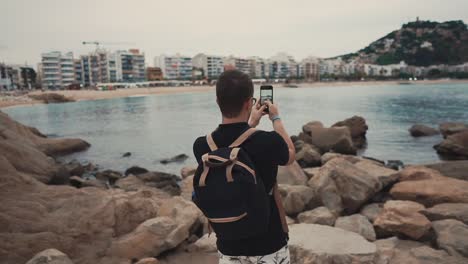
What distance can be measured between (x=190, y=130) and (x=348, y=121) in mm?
10972

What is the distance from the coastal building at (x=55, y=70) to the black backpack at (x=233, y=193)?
110054mm

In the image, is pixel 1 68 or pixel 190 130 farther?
pixel 1 68

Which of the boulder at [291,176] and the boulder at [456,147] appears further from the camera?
the boulder at [456,147]

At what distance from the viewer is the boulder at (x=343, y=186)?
6.66 m

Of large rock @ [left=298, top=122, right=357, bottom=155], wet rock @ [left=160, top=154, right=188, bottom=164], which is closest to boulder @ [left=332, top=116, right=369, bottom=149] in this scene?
large rock @ [left=298, top=122, right=357, bottom=155]

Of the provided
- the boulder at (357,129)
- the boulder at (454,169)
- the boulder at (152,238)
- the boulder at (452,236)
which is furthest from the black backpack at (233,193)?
the boulder at (357,129)

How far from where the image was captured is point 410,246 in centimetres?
493

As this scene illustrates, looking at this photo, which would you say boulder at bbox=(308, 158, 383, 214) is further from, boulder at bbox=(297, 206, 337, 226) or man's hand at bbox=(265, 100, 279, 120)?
man's hand at bbox=(265, 100, 279, 120)

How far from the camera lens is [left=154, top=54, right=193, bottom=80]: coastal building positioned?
144 m

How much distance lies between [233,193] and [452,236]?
13.6 ft

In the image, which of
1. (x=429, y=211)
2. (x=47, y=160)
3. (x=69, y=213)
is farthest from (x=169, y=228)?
(x=47, y=160)

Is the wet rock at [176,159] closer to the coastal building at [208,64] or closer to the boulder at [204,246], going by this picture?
the boulder at [204,246]

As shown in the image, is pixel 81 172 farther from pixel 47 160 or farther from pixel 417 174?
pixel 417 174

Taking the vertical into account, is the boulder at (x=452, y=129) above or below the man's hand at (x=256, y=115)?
below
